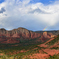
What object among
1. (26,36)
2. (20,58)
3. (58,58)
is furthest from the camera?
(26,36)

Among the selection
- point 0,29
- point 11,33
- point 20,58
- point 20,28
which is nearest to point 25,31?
point 20,28

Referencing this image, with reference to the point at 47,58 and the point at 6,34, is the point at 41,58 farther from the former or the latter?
the point at 6,34

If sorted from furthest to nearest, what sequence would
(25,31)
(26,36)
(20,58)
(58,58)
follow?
(25,31) < (26,36) < (20,58) < (58,58)

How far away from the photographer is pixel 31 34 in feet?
515

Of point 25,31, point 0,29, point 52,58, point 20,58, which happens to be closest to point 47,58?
point 52,58

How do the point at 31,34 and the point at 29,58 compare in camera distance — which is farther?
the point at 31,34

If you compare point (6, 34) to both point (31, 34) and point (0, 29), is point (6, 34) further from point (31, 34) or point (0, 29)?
point (31, 34)

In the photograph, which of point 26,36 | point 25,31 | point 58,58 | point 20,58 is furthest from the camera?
point 25,31

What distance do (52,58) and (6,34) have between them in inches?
5377

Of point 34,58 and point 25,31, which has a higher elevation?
point 25,31

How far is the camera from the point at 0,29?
536 feet

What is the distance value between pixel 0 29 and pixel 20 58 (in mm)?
142485

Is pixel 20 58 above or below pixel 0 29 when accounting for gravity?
below

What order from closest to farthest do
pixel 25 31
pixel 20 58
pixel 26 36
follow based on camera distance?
pixel 20 58 < pixel 26 36 < pixel 25 31
